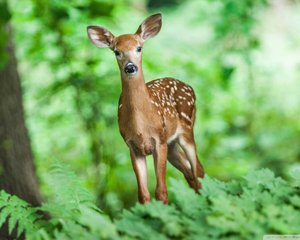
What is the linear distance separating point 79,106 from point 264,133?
10.7 ft

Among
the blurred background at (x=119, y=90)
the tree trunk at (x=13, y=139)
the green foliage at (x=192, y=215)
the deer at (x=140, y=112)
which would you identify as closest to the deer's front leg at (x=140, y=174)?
the deer at (x=140, y=112)

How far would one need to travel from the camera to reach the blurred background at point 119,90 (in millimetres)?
5156

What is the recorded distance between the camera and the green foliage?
2133 mm

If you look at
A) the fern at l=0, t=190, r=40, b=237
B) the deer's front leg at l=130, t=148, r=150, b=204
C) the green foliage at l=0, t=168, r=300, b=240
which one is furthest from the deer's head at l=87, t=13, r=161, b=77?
the fern at l=0, t=190, r=40, b=237

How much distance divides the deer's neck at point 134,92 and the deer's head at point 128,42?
0.07 ft

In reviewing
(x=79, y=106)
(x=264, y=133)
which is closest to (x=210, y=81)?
(x=264, y=133)

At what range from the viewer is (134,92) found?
8.14ft

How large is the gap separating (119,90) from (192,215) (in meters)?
3.05

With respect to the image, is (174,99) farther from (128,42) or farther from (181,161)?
(128,42)

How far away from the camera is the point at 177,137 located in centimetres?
268

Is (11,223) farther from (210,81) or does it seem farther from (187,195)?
(210,81)

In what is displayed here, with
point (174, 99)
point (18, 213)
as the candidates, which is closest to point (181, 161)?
point (174, 99)

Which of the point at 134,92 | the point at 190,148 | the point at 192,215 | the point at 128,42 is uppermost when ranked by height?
the point at 128,42

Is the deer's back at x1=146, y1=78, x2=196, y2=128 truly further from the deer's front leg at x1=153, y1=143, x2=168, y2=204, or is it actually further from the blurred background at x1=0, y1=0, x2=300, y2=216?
the blurred background at x1=0, y1=0, x2=300, y2=216
